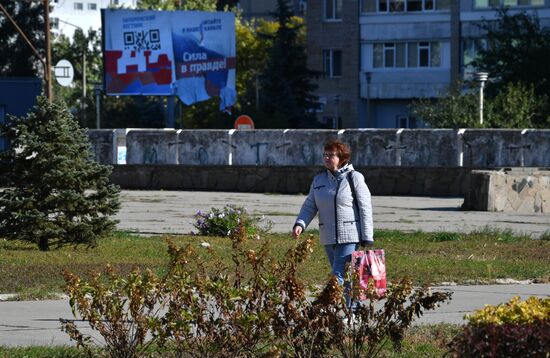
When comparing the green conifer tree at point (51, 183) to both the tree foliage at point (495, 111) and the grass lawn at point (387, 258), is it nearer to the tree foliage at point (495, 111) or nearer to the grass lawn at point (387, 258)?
the grass lawn at point (387, 258)

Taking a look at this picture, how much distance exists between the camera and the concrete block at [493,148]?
34875 millimetres

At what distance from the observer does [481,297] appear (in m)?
13.4

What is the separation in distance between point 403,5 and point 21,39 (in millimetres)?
32381

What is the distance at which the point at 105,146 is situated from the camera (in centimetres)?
4012

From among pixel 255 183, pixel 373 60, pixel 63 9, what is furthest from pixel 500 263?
pixel 63 9

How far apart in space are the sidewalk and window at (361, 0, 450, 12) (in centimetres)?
4073

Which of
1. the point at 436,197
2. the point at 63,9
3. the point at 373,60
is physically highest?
the point at 63,9

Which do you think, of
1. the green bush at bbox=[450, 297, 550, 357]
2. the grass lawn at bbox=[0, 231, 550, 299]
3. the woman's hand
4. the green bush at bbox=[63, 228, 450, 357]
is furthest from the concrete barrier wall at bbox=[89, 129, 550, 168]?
the green bush at bbox=[450, 297, 550, 357]

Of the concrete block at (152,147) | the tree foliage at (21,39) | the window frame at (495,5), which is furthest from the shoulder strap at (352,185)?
the tree foliage at (21,39)

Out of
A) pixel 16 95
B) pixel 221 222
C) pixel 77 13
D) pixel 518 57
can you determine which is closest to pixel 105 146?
pixel 16 95

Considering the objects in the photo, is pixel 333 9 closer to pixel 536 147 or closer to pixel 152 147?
pixel 152 147

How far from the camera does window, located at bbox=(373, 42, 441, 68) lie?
7444 centimetres

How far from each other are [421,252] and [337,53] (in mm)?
61309

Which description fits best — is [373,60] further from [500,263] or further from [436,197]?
[500,263]
